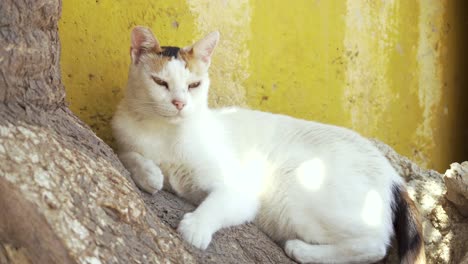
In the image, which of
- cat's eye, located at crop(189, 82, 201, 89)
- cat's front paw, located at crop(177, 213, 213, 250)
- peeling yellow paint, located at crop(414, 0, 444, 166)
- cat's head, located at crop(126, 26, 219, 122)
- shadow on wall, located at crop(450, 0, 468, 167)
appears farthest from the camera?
shadow on wall, located at crop(450, 0, 468, 167)

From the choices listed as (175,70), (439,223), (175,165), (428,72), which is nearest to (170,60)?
(175,70)

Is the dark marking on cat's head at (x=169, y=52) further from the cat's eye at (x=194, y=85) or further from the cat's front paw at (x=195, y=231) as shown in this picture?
the cat's front paw at (x=195, y=231)

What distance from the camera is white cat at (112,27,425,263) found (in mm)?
2660

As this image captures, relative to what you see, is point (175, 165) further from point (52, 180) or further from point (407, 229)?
point (407, 229)

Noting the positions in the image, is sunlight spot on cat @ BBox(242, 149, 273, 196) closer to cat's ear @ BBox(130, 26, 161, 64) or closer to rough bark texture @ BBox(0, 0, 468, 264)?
rough bark texture @ BBox(0, 0, 468, 264)

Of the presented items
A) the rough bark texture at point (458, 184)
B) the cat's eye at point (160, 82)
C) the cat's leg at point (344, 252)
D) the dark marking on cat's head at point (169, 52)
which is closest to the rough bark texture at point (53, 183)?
the cat's leg at point (344, 252)

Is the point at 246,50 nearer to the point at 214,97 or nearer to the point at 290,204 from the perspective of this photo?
the point at 214,97

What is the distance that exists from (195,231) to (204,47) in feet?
3.24

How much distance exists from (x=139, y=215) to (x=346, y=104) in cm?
244

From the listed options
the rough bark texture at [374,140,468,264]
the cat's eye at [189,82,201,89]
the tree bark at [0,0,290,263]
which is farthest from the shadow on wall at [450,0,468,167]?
the tree bark at [0,0,290,263]

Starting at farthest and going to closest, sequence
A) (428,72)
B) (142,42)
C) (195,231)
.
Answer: (428,72)
(142,42)
(195,231)

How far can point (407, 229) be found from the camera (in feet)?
9.12

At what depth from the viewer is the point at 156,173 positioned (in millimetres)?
2549

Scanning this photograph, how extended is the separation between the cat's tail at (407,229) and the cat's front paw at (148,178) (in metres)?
1.20
